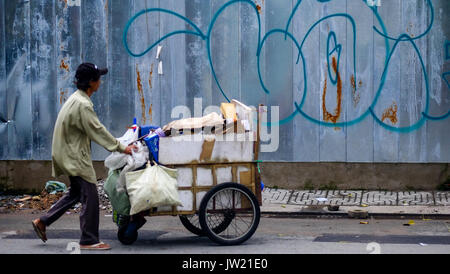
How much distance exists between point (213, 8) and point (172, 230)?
394cm

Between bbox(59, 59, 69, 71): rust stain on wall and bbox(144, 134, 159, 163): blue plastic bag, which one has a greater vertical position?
bbox(59, 59, 69, 71): rust stain on wall

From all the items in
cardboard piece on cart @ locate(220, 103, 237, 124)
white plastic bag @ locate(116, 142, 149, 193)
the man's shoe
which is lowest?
the man's shoe

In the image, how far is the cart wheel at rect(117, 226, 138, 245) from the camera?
6.95 metres

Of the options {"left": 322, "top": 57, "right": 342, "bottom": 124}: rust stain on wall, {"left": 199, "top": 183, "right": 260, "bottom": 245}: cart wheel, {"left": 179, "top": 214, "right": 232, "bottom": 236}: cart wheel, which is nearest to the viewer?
{"left": 199, "top": 183, "right": 260, "bottom": 245}: cart wheel

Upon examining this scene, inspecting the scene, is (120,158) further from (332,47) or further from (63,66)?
(332,47)

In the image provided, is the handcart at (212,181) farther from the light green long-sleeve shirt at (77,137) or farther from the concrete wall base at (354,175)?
the concrete wall base at (354,175)

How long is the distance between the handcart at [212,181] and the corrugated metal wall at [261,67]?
3446mm

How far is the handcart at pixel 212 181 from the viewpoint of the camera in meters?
6.82

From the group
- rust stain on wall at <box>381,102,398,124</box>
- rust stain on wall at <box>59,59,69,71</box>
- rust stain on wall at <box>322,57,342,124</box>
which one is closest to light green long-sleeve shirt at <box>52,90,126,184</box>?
rust stain on wall at <box>59,59,69,71</box>

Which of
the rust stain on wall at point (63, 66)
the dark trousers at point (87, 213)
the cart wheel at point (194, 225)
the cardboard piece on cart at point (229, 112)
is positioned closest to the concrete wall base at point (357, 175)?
the cart wheel at point (194, 225)

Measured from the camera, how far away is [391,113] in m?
10.2

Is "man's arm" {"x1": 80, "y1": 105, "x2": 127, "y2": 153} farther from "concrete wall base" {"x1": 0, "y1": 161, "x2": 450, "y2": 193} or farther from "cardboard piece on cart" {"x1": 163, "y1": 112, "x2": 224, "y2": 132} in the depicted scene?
"concrete wall base" {"x1": 0, "y1": 161, "x2": 450, "y2": 193}
